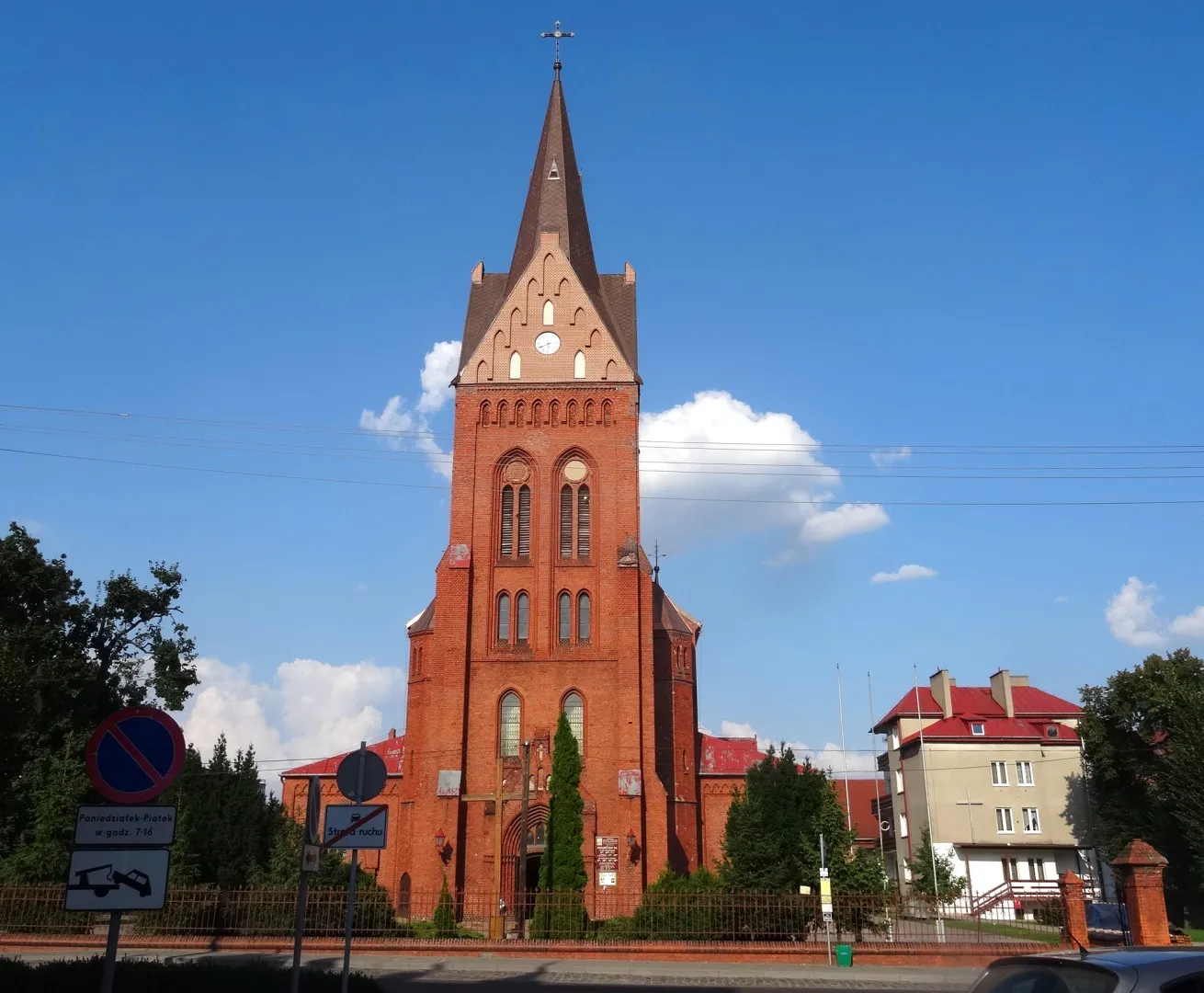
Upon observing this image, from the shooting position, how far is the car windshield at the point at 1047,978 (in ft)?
16.0

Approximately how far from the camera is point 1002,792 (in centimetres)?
4675

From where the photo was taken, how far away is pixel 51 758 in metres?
30.5

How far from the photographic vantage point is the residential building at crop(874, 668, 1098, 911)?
150ft

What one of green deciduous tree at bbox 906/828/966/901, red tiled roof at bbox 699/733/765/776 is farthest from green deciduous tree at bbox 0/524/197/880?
green deciduous tree at bbox 906/828/966/901

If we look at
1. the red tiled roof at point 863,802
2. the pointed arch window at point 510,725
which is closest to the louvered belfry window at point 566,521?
the pointed arch window at point 510,725

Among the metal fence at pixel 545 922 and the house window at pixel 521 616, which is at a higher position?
the house window at pixel 521 616

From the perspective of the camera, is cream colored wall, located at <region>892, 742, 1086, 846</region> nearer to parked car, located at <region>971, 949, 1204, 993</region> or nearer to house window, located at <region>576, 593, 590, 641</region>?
house window, located at <region>576, 593, 590, 641</region>

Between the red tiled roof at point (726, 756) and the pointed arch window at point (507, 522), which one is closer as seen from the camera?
the pointed arch window at point (507, 522)

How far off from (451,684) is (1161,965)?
30.1 meters

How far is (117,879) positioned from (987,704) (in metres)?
50.7

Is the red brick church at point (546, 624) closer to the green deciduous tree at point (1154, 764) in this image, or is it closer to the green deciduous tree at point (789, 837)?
the green deciduous tree at point (789, 837)

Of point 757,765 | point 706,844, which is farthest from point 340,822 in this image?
point 706,844

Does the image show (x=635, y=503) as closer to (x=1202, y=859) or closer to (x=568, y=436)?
(x=568, y=436)

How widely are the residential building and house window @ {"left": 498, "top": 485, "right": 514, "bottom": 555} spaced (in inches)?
888
